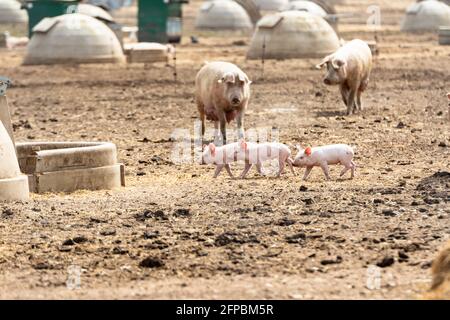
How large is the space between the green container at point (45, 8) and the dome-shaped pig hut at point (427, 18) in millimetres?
17693

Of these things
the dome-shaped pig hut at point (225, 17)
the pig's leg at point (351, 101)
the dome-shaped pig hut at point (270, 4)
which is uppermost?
the pig's leg at point (351, 101)

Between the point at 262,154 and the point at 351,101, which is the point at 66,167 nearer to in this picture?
the point at 262,154

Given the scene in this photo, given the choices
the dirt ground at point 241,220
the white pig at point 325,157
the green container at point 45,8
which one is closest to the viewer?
the dirt ground at point 241,220

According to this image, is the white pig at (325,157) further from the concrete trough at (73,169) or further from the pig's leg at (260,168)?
the concrete trough at (73,169)

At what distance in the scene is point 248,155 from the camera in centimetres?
1593

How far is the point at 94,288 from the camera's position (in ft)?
33.5

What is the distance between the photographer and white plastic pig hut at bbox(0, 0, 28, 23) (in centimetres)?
6144

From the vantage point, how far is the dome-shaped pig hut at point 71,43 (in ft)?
125

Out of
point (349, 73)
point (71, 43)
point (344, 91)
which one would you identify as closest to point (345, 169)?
point (349, 73)

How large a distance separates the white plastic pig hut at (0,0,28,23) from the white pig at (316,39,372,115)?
37761 millimetres

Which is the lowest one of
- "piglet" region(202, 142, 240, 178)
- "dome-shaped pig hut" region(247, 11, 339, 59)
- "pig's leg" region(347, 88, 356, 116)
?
"dome-shaped pig hut" region(247, 11, 339, 59)

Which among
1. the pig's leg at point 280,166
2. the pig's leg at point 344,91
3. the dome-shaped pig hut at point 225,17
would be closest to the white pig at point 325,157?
the pig's leg at point 280,166

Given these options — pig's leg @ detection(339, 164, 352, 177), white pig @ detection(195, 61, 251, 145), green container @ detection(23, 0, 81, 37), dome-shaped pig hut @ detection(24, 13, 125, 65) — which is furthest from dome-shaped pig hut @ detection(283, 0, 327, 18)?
pig's leg @ detection(339, 164, 352, 177)

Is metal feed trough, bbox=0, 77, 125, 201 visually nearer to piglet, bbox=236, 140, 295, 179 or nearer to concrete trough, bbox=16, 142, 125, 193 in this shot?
concrete trough, bbox=16, 142, 125, 193
